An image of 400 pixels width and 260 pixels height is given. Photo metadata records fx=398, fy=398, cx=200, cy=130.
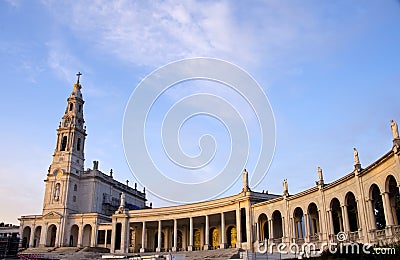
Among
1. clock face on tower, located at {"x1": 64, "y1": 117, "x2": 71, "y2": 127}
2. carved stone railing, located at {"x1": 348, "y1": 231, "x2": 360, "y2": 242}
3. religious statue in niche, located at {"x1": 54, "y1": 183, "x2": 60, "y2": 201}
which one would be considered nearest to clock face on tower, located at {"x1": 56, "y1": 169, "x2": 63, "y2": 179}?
religious statue in niche, located at {"x1": 54, "y1": 183, "x2": 60, "y2": 201}

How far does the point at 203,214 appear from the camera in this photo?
6012cm

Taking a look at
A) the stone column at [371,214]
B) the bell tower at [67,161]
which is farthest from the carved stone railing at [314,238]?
the bell tower at [67,161]

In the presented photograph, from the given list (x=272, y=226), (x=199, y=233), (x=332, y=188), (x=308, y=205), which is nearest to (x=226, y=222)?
(x=199, y=233)

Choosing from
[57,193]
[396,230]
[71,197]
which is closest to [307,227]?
[396,230]

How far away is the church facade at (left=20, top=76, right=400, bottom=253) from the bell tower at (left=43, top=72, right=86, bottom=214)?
186 millimetres

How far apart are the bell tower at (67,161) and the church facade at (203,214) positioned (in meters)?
0.19

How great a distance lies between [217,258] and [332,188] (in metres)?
17.2

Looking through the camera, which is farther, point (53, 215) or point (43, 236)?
point (53, 215)

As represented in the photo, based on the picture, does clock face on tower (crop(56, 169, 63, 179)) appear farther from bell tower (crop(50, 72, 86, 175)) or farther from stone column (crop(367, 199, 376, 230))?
stone column (crop(367, 199, 376, 230))

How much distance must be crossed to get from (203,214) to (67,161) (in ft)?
99.7

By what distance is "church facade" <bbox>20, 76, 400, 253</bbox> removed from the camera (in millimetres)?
34562

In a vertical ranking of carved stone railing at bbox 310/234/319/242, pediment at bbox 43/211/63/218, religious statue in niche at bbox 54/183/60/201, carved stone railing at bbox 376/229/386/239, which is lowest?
carved stone railing at bbox 376/229/386/239

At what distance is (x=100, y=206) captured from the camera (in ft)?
252

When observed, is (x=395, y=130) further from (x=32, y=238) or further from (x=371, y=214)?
(x=32, y=238)
